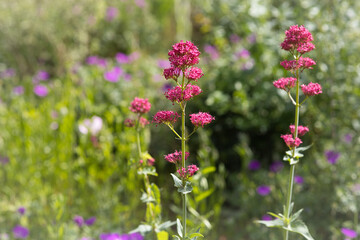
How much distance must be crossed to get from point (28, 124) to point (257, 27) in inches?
71.5

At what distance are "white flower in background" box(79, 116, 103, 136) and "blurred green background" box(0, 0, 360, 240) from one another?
0.12 feet

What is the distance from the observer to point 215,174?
2.97 meters

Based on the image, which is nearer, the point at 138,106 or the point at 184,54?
the point at 184,54

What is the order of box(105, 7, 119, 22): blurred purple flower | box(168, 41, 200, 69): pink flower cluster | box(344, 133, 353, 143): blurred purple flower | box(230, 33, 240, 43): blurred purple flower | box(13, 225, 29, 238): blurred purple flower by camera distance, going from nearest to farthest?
box(168, 41, 200, 69): pink flower cluster
box(13, 225, 29, 238): blurred purple flower
box(344, 133, 353, 143): blurred purple flower
box(230, 33, 240, 43): blurred purple flower
box(105, 7, 119, 22): blurred purple flower

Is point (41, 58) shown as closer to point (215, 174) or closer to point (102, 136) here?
point (102, 136)

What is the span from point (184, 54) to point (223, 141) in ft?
6.30

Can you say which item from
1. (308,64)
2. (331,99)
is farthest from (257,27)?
(308,64)

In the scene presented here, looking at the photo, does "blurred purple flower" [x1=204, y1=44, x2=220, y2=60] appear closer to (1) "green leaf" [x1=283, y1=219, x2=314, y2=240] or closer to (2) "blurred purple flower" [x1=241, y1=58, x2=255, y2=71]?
(2) "blurred purple flower" [x1=241, y1=58, x2=255, y2=71]

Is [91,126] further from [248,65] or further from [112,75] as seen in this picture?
[248,65]

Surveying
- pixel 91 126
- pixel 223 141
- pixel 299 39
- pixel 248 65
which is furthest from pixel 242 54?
pixel 299 39

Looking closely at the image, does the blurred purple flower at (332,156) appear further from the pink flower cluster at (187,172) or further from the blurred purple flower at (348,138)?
the pink flower cluster at (187,172)

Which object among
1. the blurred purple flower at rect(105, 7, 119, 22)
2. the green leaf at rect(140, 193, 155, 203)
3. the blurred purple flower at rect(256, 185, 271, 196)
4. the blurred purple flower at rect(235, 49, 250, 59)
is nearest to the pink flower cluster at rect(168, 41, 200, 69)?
the green leaf at rect(140, 193, 155, 203)

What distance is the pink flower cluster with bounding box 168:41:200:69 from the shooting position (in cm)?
115

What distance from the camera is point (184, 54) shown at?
3.81 ft
